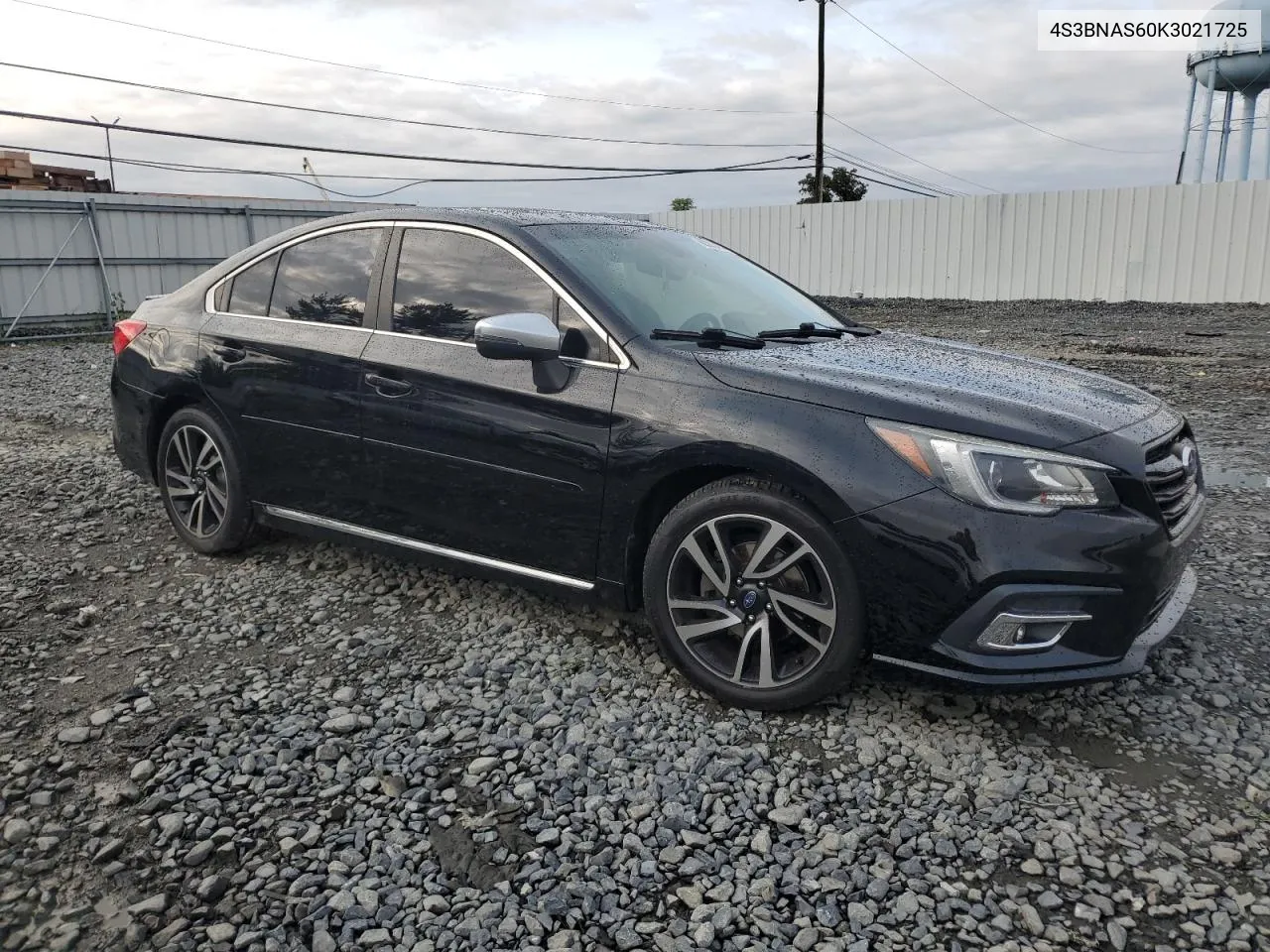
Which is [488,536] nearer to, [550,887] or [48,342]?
[550,887]

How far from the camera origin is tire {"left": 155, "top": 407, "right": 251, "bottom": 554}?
4.73 meters

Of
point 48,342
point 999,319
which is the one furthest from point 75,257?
point 999,319

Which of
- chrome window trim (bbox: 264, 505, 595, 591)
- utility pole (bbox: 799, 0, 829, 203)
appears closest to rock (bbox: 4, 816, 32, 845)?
chrome window trim (bbox: 264, 505, 595, 591)

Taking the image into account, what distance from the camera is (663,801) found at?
9.45 ft

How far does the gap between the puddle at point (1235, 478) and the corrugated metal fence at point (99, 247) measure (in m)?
15.0

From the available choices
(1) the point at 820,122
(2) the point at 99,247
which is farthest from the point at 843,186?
(2) the point at 99,247

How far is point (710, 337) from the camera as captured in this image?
12.0 feet

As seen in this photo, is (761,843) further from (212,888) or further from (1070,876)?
(212,888)

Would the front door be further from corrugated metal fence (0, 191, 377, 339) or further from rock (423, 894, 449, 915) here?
corrugated metal fence (0, 191, 377, 339)

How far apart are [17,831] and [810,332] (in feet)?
10.5

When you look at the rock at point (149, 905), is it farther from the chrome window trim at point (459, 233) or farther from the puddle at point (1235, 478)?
the puddle at point (1235, 478)

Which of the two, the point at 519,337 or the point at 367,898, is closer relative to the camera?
the point at 367,898

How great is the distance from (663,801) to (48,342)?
17.8 m

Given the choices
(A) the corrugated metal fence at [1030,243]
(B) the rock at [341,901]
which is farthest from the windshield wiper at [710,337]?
(A) the corrugated metal fence at [1030,243]
